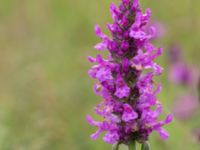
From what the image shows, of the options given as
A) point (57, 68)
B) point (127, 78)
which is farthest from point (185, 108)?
point (127, 78)

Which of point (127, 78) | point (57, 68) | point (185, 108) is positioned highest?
point (57, 68)

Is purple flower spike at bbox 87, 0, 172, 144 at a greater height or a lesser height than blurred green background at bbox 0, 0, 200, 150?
lesser

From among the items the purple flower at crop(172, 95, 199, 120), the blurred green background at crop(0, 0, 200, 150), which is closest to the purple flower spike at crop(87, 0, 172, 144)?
the blurred green background at crop(0, 0, 200, 150)

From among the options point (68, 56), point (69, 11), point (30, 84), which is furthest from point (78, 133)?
point (69, 11)

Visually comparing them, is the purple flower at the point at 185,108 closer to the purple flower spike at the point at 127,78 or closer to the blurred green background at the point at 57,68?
the blurred green background at the point at 57,68

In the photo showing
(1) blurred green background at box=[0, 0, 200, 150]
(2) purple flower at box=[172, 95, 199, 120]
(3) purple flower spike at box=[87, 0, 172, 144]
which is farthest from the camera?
(2) purple flower at box=[172, 95, 199, 120]

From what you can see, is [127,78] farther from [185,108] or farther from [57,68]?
[57,68]

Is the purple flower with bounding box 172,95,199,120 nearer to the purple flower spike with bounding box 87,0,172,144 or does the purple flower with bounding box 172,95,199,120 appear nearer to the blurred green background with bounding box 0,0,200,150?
the blurred green background with bounding box 0,0,200,150
